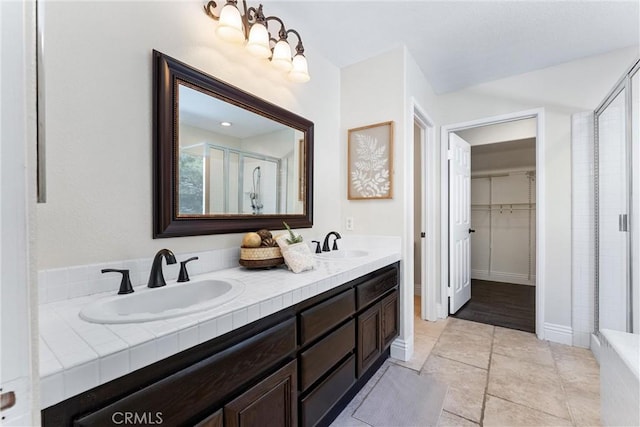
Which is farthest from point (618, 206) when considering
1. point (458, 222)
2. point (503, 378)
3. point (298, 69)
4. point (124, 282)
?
point (124, 282)

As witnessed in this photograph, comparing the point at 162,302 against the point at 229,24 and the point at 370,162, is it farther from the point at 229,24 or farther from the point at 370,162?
the point at 370,162

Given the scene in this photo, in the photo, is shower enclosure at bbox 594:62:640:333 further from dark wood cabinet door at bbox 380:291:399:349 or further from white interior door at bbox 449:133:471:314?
dark wood cabinet door at bbox 380:291:399:349

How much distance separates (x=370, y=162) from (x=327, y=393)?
1.64 meters

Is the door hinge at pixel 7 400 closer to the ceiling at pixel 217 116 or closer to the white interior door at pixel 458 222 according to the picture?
the ceiling at pixel 217 116

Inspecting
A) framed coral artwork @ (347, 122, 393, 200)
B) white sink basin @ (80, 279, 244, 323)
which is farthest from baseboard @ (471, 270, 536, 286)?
white sink basin @ (80, 279, 244, 323)

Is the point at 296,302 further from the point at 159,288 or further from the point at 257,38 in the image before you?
the point at 257,38

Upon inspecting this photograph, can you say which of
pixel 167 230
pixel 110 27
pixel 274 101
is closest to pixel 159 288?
pixel 167 230

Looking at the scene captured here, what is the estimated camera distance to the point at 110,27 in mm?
1047

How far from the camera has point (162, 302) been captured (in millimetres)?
1077

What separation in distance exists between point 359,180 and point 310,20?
1.19 m

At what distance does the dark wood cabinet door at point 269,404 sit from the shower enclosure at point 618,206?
2170 millimetres

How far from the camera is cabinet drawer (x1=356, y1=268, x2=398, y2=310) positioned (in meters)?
1.55

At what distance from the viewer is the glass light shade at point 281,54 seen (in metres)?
1.61

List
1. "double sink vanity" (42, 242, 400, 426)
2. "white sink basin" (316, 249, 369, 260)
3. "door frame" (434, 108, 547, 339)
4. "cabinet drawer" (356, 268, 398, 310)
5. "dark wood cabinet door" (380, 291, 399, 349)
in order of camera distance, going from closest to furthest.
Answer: "double sink vanity" (42, 242, 400, 426) → "cabinet drawer" (356, 268, 398, 310) → "dark wood cabinet door" (380, 291, 399, 349) → "white sink basin" (316, 249, 369, 260) → "door frame" (434, 108, 547, 339)
